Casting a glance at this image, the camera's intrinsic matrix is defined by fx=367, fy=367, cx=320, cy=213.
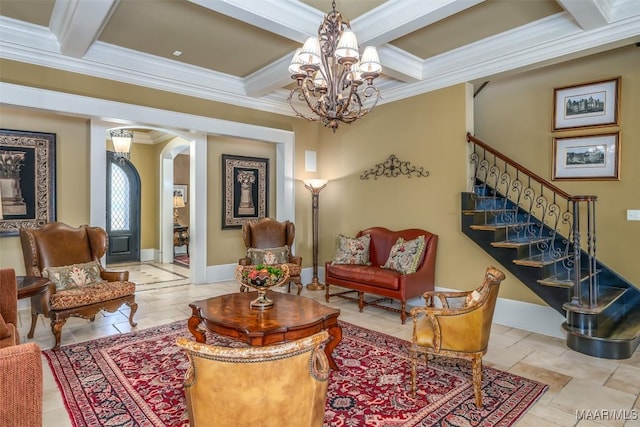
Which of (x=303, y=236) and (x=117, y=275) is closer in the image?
(x=117, y=275)

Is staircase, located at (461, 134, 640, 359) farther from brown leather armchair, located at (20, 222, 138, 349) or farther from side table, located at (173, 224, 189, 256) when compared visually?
side table, located at (173, 224, 189, 256)

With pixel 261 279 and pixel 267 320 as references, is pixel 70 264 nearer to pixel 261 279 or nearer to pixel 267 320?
pixel 261 279

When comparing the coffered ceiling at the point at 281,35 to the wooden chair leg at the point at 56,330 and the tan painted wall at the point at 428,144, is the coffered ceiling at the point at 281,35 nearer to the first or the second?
the tan painted wall at the point at 428,144

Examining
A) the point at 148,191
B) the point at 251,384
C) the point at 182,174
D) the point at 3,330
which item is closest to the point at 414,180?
the point at 251,384

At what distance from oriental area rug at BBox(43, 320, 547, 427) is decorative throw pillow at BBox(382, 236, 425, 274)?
4.21ft

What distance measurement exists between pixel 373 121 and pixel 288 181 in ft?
5.95

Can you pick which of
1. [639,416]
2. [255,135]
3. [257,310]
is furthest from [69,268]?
[639,416]

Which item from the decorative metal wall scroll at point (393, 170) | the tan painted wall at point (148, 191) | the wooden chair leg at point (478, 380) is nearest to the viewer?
the wooden chair leg at point (478, 380)

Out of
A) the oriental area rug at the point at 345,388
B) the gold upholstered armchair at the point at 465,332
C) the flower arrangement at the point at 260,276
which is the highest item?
the flower arrangement at the point at 260,276

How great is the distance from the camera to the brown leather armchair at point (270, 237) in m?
5.68

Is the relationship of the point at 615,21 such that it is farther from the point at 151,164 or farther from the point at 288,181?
the point at 151,164

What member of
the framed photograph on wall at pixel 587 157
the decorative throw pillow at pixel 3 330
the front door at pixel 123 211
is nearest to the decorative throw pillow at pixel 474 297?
the framed photograph on wall at pixel 587 157

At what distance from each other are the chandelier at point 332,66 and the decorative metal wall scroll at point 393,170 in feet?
7.06

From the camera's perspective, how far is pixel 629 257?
4020 millimetres
